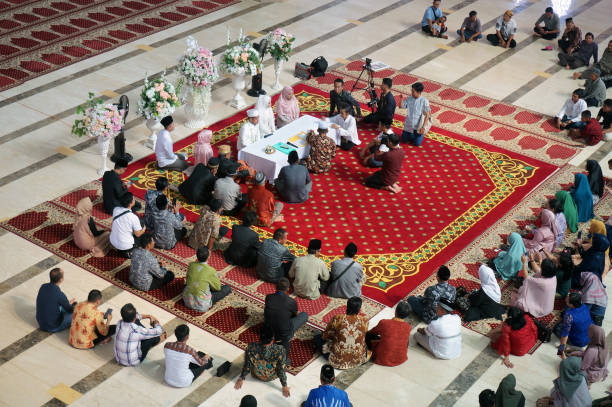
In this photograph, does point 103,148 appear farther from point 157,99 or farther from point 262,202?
point 262,202

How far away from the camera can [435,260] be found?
10.1 m

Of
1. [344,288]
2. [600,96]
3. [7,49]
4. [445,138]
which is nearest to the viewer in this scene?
[344,288]

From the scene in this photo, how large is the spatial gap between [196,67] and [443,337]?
18.9 feet

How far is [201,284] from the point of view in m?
8.78

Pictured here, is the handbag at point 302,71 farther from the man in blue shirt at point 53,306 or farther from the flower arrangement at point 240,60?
the man in blue shirt at point 53,306

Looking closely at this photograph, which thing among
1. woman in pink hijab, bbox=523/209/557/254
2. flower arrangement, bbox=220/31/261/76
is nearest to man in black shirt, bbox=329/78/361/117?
flower arrangement, bbox=220/31/261/76

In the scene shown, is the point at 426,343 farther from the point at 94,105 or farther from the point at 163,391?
the point at 94,105

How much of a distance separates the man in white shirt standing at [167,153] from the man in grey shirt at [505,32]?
7483 mm

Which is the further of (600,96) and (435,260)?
(600,96)

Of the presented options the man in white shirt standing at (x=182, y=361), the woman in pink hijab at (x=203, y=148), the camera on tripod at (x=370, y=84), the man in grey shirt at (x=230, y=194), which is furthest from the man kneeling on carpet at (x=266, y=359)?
the camera on tripod at (x=370, y=84)

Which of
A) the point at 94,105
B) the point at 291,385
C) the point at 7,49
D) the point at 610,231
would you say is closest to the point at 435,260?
the point at 610,231

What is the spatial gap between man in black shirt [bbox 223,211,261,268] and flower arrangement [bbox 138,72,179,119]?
2.77 m

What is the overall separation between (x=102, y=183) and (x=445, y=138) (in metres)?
5.25

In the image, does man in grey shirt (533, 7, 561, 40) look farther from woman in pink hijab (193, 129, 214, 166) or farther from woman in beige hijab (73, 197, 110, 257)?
woman in beige hijab (73, 197, 110, 257)
